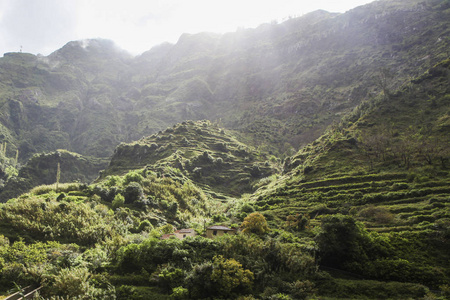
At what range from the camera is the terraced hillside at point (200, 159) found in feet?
366

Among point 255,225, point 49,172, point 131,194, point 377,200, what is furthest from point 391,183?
point 49,172

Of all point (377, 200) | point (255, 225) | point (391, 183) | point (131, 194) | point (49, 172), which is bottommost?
point (49, 172)

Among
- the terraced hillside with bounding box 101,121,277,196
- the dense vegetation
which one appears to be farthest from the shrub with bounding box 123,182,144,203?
the terraced hillside with bounding box 101,121,277,196

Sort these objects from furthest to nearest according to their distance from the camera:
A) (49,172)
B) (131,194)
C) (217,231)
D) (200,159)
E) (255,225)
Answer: (49,172) → (200,159) → (131,194) → (217,231) → (255,225)

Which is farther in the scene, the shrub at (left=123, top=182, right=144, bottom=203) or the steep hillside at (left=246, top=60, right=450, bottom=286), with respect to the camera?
the shrub at (left=123, top=182, right=144, bottom=203)

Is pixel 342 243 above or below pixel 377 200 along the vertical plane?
above

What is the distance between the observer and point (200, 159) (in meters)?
121

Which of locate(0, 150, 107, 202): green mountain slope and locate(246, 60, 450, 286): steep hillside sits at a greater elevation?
locate(246, 60, 450, 286): steep hillside

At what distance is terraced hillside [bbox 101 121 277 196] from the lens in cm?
11156

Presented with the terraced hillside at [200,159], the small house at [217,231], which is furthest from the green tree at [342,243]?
the terraced hillside at [200,159]

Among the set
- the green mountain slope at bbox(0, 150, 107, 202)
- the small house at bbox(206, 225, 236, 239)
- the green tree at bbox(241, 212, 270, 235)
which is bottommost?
the green mountain slope at bbox(0, 150, 107, 202)

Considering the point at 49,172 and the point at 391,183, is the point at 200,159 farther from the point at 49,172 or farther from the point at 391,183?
the point at 49,172

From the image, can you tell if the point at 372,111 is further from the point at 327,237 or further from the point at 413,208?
the point at 327,237

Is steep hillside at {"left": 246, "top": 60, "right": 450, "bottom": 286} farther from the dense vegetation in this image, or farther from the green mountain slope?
the green mountain slope
